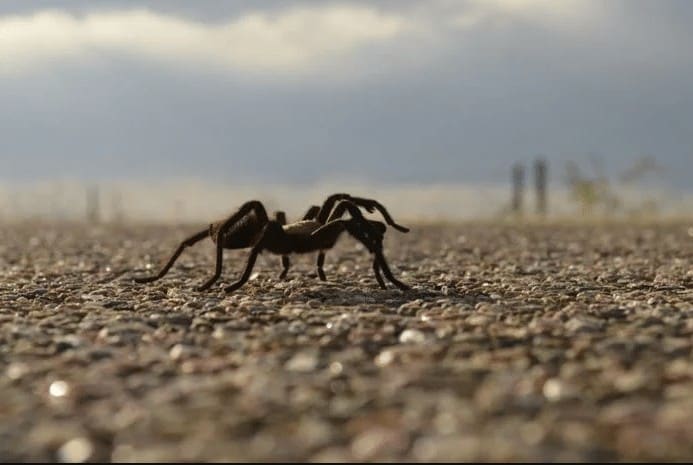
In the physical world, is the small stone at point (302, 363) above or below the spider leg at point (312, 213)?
below

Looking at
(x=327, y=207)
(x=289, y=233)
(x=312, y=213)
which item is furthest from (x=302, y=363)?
(x=312, y=213)

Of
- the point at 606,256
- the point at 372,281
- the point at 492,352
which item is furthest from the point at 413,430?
the point at 606,256

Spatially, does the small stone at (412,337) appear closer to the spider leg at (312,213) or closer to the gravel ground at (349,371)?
the gravel ground at (349,371)

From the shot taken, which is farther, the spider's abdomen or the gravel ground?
the spider's abdomen

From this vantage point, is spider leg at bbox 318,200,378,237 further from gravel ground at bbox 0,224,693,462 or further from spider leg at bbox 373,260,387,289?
gravel ground at bbox 0,224,693,462

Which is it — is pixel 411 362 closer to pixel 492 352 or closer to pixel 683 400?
pixel 492 352

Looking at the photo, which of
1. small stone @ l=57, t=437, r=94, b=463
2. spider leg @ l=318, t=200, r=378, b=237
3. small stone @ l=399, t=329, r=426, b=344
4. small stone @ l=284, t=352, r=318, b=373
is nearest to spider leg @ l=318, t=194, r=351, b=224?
spider leg @ l=318, t=200, r=378, b=237

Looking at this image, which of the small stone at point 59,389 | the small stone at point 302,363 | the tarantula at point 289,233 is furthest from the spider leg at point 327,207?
the small stone at point 59,389

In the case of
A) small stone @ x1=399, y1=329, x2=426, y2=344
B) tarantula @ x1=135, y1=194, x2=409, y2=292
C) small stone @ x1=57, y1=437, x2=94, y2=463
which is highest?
tarantula @ x1=135, y1=194, x2=409, y2=292

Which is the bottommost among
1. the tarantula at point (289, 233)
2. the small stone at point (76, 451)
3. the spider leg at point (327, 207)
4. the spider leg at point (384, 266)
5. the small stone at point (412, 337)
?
the small stone at point (76, 451)
